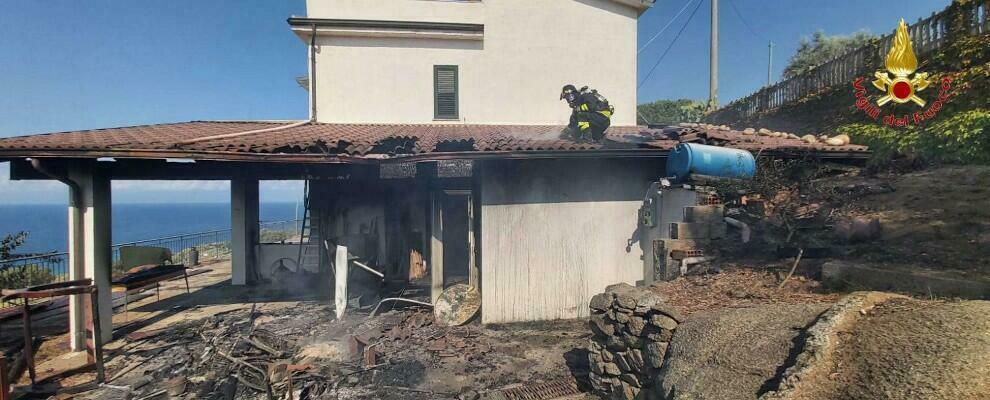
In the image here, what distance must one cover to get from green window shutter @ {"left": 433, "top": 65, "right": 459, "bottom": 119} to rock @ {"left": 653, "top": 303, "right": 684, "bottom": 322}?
8.18 m

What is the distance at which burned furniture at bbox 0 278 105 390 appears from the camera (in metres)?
5.10

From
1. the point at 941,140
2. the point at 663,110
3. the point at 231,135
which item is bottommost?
the point at 941,140

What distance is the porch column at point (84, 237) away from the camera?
6.39m

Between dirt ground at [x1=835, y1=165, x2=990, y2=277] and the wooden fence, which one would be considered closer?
dirt ground at [x1=835, y1=165, x2=990, y2=277]

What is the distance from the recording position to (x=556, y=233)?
Answer: 301 inches

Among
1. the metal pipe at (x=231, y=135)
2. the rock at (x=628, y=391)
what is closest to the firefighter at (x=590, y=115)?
the rock at (x=628, y=391)

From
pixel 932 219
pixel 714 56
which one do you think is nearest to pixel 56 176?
pixel 932 219

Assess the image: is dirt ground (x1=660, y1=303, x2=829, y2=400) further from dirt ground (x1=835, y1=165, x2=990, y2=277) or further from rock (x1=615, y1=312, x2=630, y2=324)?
dirt ground (x1=835, y1=165, x2=990, y2=277)

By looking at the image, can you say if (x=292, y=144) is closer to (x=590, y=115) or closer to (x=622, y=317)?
(x=590, y=115)

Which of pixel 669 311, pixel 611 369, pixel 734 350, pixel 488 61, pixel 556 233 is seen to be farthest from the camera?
pixel 488 61

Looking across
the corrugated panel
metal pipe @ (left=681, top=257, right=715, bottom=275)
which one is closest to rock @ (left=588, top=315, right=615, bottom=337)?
metal pipe @ (left=681, top=257, right=715, bottom=275)

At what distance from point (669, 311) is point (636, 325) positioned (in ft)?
1.53

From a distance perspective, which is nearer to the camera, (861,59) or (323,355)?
(323,355)

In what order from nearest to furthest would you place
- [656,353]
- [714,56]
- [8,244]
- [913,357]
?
1. [913,357]
2. [656,353]
3. [8,244]
4. [714,56]
